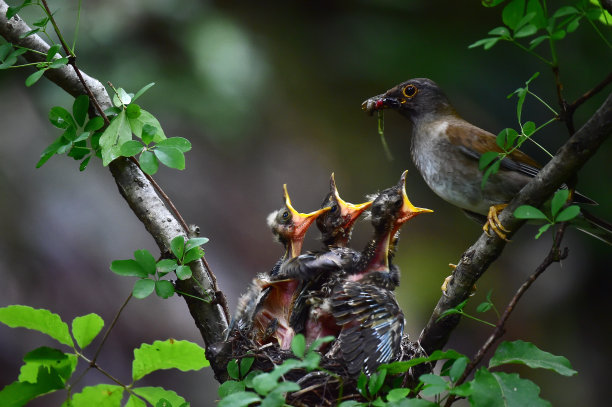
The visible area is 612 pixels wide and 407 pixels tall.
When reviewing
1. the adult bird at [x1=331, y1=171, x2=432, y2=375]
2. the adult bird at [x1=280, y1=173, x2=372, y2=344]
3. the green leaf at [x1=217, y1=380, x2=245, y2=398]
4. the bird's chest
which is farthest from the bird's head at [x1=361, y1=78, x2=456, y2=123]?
the green leaf at [x1=217, y1=380, x2=245, y2=398]

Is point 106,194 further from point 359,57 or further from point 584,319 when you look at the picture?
point 584,319

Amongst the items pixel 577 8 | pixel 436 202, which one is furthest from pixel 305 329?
pixel 436 202

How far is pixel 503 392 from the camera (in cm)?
158

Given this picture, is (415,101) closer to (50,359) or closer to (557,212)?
(557,212)

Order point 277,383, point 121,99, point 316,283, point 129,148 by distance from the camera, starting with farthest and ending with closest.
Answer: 1. point 316,283
2. point 121,99
3. point 129,148
4. point 277,383

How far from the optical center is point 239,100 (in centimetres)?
548

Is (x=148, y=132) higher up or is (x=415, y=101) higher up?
(x=148, y=132)

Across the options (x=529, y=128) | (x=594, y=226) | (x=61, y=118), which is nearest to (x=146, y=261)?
(x=61, y=118)

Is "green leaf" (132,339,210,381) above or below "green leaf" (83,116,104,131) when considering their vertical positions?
below

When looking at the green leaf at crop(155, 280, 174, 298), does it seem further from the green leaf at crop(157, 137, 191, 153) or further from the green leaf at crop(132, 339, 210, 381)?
the green leaf at crop(157, 137, 191, 153)

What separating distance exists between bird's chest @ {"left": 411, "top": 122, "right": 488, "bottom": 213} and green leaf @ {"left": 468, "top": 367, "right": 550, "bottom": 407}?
3.66ft

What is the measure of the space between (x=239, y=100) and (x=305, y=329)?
3.04 m

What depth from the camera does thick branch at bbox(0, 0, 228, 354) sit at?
2523 millimetres

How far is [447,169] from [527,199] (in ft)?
2.86
